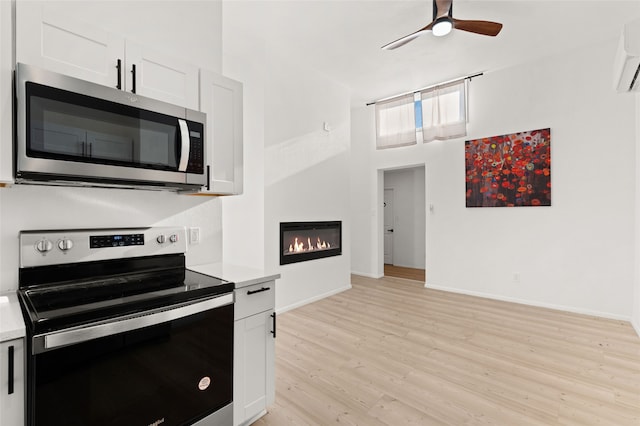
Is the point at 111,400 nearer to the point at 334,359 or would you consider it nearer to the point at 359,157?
the point at 334,359

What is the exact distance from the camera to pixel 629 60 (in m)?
1.33

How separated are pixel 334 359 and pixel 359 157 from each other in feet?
14.1

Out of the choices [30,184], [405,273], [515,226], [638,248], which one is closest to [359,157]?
[405,273]

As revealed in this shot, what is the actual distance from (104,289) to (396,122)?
505cm

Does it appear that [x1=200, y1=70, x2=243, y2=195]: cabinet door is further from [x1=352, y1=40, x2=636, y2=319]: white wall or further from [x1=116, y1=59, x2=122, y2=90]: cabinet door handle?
[x1=352, y1=40, x2=636, y2=319]: white wall

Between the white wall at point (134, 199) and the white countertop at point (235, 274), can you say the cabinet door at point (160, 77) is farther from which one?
the white countertop at point (235, 274)

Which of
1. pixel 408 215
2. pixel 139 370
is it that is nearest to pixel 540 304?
pixel 408 215

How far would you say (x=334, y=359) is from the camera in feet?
8.75

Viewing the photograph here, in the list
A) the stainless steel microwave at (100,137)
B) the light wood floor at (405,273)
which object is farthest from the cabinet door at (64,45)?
the light wood floor at (405,273)

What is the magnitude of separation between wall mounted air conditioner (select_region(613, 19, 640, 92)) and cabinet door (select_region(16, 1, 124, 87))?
7.60 feet

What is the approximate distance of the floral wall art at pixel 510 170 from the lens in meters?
4.06

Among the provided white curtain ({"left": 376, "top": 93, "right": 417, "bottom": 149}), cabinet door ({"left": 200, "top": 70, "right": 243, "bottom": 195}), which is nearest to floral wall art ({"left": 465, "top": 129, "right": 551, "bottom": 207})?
white curtain ({"left": 376, "top": 93, "right": 417, "bottom": 149})

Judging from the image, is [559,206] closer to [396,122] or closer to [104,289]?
[396,122]

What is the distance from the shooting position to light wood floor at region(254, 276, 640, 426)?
1956 mm
